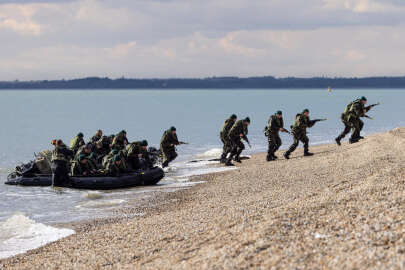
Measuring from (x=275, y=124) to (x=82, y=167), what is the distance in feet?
28.0

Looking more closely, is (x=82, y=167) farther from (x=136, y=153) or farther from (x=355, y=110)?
(x=355, y=110)

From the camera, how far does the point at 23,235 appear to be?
16.2m

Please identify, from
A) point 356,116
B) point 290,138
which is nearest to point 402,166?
point 356,116

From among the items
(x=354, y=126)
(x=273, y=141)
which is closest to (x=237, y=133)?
(x=273, y=141)

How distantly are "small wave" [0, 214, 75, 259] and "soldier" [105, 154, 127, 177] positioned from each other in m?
5.02

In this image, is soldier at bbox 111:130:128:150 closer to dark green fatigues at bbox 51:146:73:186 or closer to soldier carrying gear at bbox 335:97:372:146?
dark green fatigues at bbox 51:146:73:186

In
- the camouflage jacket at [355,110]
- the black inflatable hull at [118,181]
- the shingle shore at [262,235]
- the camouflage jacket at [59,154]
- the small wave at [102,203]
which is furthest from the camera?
the camouflage jacket at [355,110]

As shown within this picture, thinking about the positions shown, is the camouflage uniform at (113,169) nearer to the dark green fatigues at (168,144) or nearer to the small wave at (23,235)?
the dark green fatigues at (168,144)

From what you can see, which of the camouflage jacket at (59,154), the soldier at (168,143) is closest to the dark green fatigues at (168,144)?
the soldier at (168,143)

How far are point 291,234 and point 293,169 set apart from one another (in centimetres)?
1221

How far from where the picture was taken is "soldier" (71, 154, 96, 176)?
2320 centimetres

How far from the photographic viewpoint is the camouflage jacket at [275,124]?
25.3m

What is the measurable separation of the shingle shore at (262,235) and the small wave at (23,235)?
73 centimetres

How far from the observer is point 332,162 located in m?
22.1
